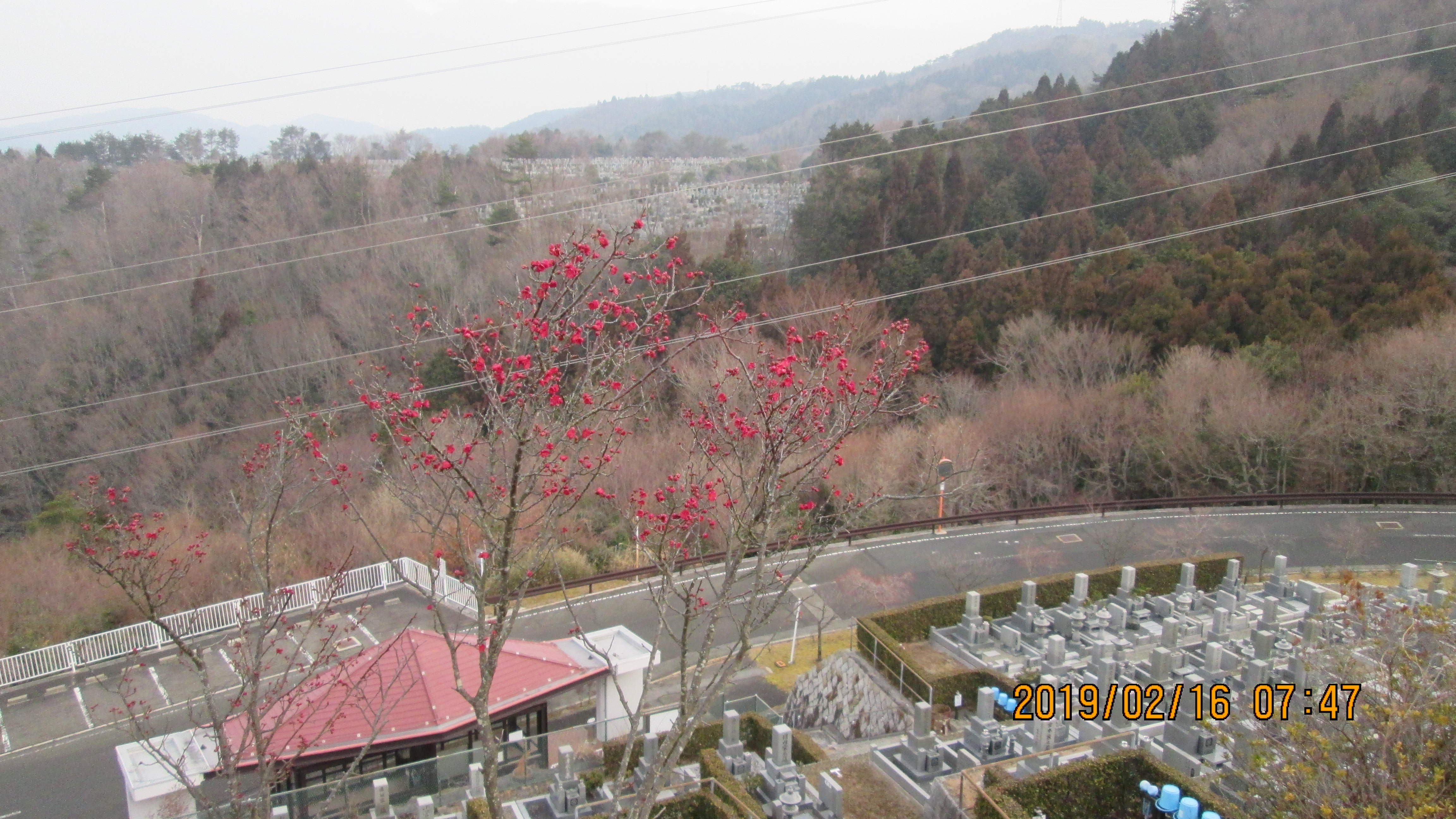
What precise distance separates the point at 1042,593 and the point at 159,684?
14173mm

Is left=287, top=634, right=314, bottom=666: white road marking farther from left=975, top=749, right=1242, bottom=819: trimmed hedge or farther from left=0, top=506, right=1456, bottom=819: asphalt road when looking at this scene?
left=975, top=749, right=1242, bottom=819: trimmed hedge

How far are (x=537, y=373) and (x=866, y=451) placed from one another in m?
19.8

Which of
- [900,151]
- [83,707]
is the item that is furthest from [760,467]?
[900,151]

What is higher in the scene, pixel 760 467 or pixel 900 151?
pixel 900 151

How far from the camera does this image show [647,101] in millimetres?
111250

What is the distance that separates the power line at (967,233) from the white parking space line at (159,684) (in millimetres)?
12878

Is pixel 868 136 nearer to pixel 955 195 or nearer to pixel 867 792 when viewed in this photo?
pixel 955 195

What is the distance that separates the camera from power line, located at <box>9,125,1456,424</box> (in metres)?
28.4

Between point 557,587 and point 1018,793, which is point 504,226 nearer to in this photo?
point 557,587

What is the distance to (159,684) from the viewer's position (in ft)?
48.3

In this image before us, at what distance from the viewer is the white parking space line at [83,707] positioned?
1359 centimetres

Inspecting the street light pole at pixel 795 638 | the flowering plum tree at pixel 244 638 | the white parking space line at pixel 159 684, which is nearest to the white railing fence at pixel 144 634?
the flowering plum tree at pixel 244 638

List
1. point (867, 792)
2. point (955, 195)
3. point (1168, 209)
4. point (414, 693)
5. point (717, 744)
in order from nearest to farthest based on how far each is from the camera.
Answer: point (867, 792) → point (414, 693) → point (717, 744) → point (1168, 209) → point (955, 195)

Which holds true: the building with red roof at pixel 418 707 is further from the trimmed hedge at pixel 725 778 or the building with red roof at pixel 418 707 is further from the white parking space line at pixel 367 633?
the white parking space line at pixel 367 633
